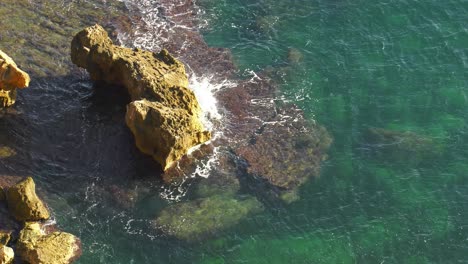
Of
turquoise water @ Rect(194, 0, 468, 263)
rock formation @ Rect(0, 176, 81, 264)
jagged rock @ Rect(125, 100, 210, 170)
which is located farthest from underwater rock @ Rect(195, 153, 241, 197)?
rock formation @ Rect(0, 176, 81, 264)

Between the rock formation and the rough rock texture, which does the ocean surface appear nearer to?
the rock formation

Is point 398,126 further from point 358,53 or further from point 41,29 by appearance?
point 41,29

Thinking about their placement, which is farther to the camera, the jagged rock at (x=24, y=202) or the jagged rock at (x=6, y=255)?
the jagged rock at (x=24, y=202)

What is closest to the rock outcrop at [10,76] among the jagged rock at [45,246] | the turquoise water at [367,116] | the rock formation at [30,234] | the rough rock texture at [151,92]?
the rough rock texture at [151,92]

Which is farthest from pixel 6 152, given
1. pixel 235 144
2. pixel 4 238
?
pixel 235 144

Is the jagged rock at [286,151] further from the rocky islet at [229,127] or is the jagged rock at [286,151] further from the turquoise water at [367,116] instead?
the turquoise water at [367,116]

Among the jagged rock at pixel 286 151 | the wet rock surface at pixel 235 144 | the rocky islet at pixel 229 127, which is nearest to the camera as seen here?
the wet rock surface at pixel 235 144
